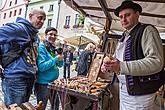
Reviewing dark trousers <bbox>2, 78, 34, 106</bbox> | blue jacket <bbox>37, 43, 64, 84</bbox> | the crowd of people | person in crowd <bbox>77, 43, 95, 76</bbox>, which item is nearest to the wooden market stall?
blue jacket <bbox>37, 43, 64, 84</bbox>

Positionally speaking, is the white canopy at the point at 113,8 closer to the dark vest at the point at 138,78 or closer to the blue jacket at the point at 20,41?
the dark vest at the point at 138,78

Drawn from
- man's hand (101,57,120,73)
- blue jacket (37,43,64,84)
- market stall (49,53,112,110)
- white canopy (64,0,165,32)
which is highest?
white canopy (64,0,165,32)

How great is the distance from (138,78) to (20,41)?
1.34 metres

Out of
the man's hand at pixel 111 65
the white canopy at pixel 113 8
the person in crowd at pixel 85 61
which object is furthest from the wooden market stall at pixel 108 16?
the person in crowd at pixel 85 61

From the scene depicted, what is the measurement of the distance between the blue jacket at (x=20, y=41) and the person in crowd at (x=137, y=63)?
3.38 ft

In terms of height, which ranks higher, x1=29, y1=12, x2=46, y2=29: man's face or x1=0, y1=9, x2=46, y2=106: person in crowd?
x1=29, y1=12, x2=46, y2=29: man's face

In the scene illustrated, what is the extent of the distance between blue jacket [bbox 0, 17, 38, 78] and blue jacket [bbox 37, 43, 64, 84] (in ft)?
1.62

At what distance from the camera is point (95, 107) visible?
3461 millimetres

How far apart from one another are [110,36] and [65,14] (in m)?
28.1

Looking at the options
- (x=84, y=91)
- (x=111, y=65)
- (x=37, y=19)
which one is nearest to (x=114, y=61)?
(x=111, y=65)

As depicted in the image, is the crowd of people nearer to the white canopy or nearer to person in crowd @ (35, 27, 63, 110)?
person in crowd @ (35, 27, 63, 110)

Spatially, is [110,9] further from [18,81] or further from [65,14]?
[65,14]

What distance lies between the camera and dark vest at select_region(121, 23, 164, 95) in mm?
2408

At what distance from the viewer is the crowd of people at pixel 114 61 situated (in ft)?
7.37
